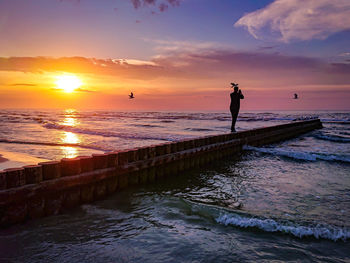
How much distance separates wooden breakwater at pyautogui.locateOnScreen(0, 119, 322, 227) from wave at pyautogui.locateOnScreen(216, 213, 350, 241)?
111 inches

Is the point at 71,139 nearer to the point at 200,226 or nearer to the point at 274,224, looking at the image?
the point at 200,226

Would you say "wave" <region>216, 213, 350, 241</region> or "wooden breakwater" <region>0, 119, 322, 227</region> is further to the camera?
"wooden breakwater" <region>0, 119, 322, 227</region>

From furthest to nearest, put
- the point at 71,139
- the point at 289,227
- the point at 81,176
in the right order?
the point at 71,139 → the point at 81,176 → the point at 289,227

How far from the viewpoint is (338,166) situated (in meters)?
10.7

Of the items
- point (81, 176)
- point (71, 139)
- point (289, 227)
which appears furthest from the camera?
point (71, 139)

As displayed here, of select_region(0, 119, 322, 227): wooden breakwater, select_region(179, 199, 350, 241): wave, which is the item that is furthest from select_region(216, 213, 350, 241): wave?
select_region(0, 119, 322, 227): wooden breakwater

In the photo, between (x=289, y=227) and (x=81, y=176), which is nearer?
(x=289, y=227)

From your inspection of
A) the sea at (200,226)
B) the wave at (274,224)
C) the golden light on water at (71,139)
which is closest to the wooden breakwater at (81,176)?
the sea at (200,226)

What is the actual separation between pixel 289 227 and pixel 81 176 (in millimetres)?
4140

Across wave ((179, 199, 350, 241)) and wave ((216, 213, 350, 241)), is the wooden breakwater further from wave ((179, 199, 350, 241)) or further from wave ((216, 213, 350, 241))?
wave ((216, 213, 350, 241))

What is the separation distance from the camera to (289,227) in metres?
4.76

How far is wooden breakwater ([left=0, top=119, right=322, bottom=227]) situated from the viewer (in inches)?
184

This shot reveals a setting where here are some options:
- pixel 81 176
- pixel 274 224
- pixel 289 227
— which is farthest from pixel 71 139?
pixel 289 227

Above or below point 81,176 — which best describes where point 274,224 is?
below
